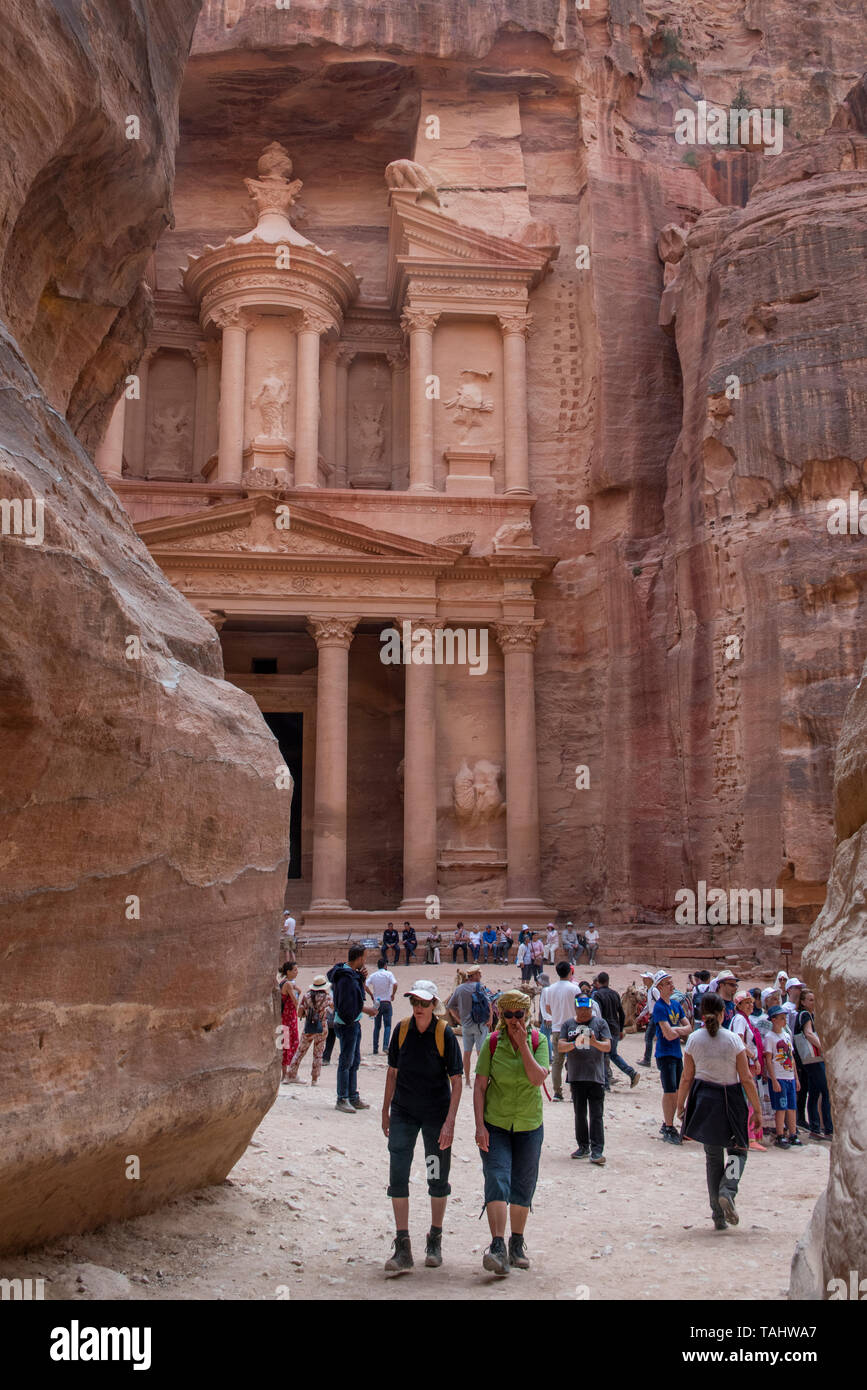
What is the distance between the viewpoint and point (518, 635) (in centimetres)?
3144

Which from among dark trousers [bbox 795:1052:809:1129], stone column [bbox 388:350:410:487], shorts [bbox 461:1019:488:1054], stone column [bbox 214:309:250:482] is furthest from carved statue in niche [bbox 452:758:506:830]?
dark trousers [bbox 795:1052:809:1129]

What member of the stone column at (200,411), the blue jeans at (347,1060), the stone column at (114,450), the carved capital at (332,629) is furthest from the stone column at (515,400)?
the blue jeans at (347,1060)

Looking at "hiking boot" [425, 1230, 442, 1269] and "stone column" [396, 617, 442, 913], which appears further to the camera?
"stone column" [396, 617, 442, 913]

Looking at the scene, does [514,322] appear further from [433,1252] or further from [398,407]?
[433,1252]

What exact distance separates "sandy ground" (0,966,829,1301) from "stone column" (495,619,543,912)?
1828cm

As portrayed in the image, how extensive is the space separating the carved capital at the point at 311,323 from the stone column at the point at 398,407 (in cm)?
315

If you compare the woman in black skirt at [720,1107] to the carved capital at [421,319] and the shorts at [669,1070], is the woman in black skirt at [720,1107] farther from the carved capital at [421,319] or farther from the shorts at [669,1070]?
the carved capital at [421,319]

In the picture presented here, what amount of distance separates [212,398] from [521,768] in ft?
47.8

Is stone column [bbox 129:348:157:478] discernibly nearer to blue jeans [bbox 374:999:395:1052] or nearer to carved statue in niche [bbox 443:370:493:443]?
carved statue in niche [bbox 443:370:493:443]

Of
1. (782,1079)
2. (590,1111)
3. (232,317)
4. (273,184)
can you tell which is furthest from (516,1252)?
(273,184)

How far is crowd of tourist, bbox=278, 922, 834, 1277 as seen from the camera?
6.95 metres

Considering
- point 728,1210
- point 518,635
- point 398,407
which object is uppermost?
point 398,407
